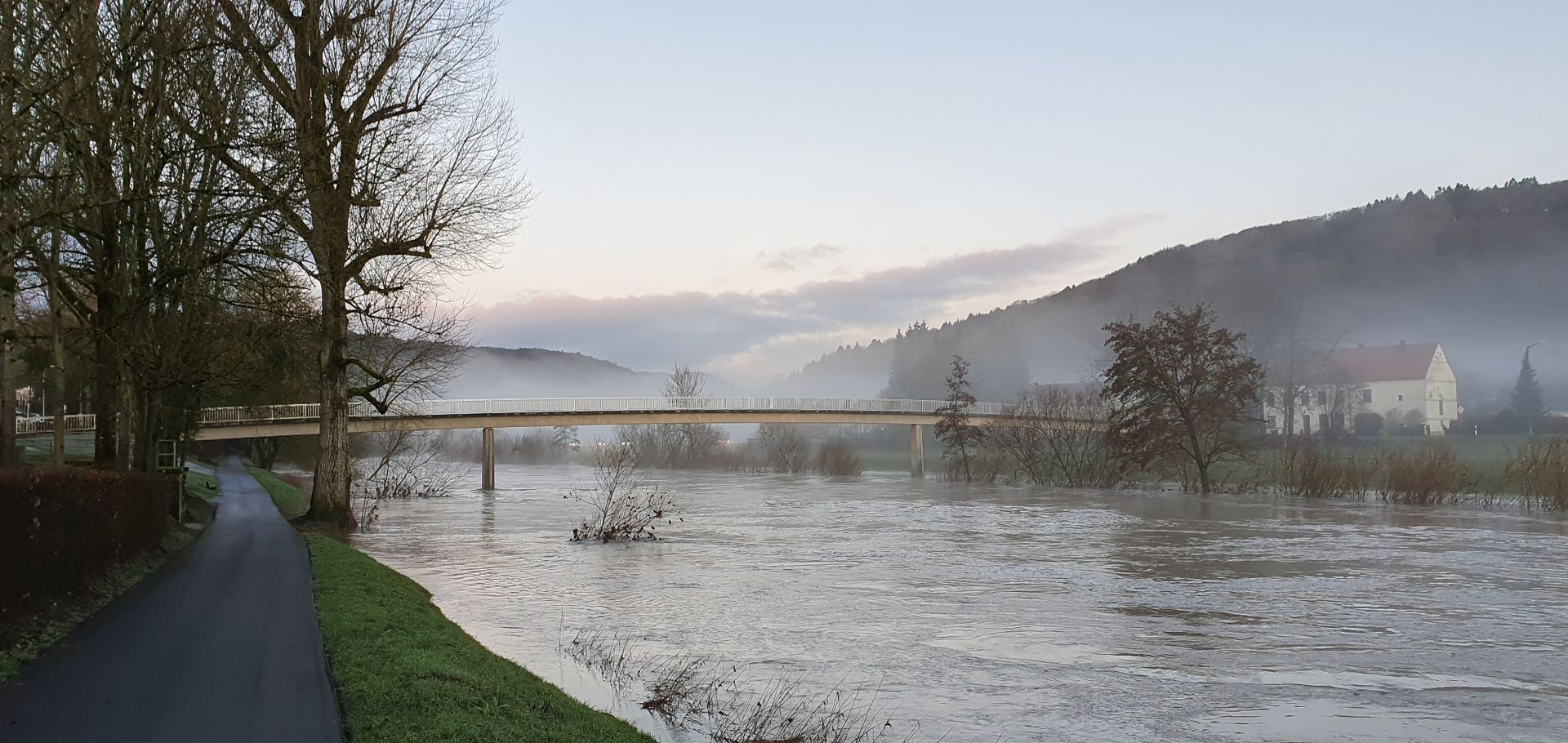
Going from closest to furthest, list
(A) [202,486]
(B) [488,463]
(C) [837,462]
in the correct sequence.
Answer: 1. (A) [202,486]
2. (B) [488,463]
3. (C) [837,462]

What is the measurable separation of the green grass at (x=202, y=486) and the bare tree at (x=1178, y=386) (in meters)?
36.0

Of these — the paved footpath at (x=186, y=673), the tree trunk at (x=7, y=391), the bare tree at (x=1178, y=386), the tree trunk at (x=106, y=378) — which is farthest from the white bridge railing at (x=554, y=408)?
the paved footpath at (x=186, y=673)

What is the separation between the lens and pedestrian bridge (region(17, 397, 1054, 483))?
2473 inches

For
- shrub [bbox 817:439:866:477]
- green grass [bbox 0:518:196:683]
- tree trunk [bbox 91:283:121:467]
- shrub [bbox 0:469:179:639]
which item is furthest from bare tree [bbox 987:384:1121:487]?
shrub [bbox 0:469:179:639]

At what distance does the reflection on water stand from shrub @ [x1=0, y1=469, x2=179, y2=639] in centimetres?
487

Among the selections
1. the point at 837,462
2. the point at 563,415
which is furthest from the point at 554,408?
the point at 837,462

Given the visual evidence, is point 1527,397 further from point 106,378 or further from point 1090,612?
point 106,378

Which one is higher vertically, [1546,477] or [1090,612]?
[1546,477]

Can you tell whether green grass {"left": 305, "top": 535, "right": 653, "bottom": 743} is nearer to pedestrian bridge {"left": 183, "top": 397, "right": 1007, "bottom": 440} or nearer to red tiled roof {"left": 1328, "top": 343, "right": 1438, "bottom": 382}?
pedestrian bridge {"left": 183, "top": 397, "right": 1007, "bottom": 440}

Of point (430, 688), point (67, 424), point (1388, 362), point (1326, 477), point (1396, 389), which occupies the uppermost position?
point (1388, 362)

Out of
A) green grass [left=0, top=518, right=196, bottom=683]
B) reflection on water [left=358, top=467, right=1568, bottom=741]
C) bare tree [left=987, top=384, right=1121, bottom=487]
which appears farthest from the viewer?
bare tree [left=987, top=384, right=1121, bottom=487]

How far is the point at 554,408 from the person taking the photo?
256ft

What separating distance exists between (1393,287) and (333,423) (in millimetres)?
162868

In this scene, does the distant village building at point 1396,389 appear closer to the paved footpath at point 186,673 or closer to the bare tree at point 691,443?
the bare tree at point 691,443
